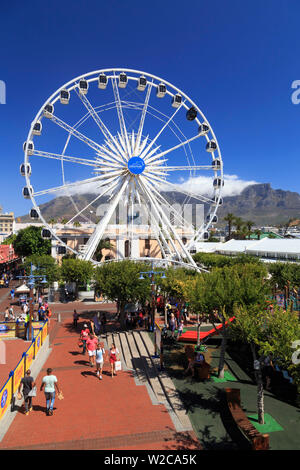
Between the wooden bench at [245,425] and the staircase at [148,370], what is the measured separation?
141cm

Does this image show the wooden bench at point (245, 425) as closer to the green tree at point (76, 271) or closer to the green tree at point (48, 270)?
the green tree at point (76, 271)

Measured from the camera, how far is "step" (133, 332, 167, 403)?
10.8m

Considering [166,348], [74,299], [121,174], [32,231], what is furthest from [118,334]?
[32,231]

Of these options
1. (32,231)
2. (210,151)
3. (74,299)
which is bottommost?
(74,299)

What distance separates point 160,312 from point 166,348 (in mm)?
8285

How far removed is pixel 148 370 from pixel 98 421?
4033mm

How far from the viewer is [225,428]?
8.74 metres

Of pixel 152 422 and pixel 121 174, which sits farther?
pixel 121 174

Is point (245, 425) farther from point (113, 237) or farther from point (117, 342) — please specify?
point (113, 237)

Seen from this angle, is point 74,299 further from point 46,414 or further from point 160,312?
point 46,414

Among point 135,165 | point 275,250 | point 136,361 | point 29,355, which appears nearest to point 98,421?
point 29,355

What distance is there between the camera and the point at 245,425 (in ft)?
26.7

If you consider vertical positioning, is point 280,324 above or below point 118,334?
above
